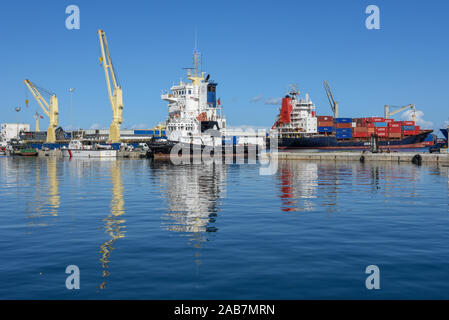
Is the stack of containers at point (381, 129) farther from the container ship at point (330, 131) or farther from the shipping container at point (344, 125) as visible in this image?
the shipping container at point (344, 125)

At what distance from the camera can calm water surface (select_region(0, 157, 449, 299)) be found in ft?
32.2

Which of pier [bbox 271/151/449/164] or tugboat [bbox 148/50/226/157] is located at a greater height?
tugboat [bbox 148/50/226/157]

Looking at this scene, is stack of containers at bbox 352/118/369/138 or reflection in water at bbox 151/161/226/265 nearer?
reflection in water at bbox 151/161/226/265

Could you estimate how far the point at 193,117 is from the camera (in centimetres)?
8706

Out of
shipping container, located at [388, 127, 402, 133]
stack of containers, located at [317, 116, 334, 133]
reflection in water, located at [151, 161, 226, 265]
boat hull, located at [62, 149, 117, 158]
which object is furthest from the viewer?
shipping container, located at [388, 127, 402, 133]

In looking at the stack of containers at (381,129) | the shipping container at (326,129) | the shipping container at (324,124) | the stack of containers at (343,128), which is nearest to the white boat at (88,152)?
the shipping container at (326,129)

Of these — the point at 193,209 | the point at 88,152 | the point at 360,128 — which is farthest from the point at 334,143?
the point at 193,209

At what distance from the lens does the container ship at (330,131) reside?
5143 inches

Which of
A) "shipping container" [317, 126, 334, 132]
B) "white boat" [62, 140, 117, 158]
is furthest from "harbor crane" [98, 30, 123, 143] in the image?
"shipping container" [317, 126, 334, 132]

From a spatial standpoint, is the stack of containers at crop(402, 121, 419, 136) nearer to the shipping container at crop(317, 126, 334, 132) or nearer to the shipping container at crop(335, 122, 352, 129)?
the shipping container at crop(335, 122, 352, 129)

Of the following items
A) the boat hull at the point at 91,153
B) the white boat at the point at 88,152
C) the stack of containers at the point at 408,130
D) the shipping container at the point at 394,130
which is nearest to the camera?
the boat hull at the point at 91,153

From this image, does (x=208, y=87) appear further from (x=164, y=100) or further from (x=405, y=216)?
(x=405, y=216)

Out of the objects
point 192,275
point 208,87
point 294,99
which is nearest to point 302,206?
point 192,275

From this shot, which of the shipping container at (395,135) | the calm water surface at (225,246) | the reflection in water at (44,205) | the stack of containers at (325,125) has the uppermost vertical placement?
the stack of containers at (325,125)
